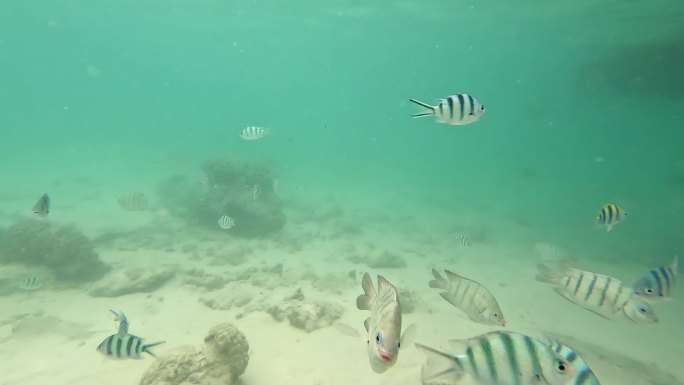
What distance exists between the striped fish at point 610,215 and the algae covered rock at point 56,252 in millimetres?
12199

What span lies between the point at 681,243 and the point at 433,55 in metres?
44.0

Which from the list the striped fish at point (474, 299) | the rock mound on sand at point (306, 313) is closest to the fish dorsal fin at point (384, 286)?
the striped fish at point (474, 299)

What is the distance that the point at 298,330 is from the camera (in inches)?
260

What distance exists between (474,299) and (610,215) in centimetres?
424

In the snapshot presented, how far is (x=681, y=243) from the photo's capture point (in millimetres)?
18531

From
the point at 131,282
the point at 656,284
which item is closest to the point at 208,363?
the point at 656,284

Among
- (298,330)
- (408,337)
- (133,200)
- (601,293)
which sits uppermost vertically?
(408,337)

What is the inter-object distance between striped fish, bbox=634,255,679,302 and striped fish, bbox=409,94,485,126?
270 cm

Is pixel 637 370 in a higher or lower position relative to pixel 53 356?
lower

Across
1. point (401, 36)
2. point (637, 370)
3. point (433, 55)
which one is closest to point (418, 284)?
point (637, 370)

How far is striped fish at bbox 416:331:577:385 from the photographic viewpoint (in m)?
2.21

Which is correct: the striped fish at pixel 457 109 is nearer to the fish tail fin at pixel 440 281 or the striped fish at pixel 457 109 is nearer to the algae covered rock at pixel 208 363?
the fish tail fin at pixel 440 281

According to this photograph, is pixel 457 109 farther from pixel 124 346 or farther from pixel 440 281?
pixel 124 346

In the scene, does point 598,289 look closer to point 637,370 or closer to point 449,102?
point 449,102
